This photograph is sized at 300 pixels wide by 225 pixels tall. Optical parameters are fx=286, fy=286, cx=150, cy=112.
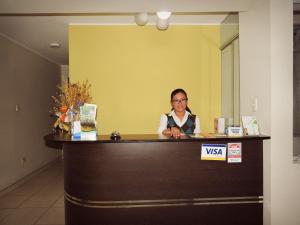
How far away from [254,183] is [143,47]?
3.15 m

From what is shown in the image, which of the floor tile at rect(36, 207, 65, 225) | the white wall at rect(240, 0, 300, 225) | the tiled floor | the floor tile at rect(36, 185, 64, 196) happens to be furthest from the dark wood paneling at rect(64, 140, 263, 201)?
the floor tile at rect(36, 185, 64, 196)

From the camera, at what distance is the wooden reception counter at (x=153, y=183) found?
9.48 ft

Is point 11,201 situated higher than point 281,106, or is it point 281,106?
point 281,106

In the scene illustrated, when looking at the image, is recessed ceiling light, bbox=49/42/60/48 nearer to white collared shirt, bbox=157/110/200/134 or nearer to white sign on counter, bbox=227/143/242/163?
white collared shirt, bbox=157/110/200/134

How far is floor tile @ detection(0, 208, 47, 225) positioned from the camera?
151 inches

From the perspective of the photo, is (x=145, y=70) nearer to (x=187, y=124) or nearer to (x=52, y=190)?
(x=187, y=124)

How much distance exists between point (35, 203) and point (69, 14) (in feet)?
10.1

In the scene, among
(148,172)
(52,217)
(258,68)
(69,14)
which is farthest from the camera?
(69,14)

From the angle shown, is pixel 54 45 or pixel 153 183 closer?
pixel 153 183

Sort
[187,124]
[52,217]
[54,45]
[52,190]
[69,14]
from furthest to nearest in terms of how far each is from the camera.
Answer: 1. [54,45]
2. [52,190]
3. [69,14]
4. [52,217]
5. [187,124]

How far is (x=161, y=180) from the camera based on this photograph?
9.53 feet

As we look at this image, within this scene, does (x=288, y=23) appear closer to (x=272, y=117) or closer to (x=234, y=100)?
(x=272, y=117)

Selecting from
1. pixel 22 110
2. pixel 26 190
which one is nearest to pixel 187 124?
pixel 26 190

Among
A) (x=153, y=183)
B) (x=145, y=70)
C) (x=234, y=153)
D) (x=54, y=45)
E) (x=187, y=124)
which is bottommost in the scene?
(x=153, y=183)
